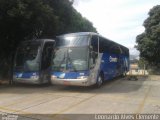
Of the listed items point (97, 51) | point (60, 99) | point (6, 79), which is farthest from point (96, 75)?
point (6, 79)

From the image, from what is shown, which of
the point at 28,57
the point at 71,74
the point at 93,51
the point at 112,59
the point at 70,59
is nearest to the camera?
the point at 71,74

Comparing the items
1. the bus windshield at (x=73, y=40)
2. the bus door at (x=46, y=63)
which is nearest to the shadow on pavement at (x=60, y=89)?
the bus door at (x=46, y=63)

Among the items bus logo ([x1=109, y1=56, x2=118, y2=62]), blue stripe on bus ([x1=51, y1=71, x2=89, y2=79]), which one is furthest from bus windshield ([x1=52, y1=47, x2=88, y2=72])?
bus logo ([x1=109, y1=56, x2=118, y2=62])

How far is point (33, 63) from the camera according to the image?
45.3 ft

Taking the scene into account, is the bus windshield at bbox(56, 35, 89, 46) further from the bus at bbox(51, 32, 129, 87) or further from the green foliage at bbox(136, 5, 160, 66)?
the green foliage at bbox(136, 5, 160, 66)

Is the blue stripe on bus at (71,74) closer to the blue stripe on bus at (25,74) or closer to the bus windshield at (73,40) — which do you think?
the bus windshield at (73,40)

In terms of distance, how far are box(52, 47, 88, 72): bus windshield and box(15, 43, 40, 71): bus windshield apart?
1.63 meters

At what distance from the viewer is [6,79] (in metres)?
17.8

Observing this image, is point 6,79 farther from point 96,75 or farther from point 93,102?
point 93,102

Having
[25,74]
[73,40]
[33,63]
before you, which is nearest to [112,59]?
[73,40]

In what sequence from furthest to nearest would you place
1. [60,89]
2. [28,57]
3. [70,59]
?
[28,57] < [60,89] < [70,59]

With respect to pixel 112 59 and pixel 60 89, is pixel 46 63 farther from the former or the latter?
pixel 112 59

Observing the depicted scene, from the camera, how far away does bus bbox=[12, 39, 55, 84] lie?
13672 millimetres

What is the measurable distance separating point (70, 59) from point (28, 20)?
441 centimetres
